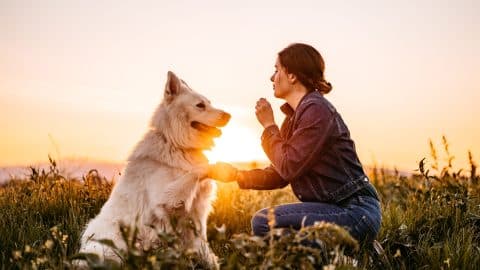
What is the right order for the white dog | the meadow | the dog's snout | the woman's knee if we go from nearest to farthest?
1. the meadow
2. the woman's knee
3. the white dog
4. the dog's snout

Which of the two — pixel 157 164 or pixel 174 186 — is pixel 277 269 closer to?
pixel 174 186

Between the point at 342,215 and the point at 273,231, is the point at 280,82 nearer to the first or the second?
the point at 342,215

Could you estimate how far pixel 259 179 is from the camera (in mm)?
4422

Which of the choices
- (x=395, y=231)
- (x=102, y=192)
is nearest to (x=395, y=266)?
(x=395, y=231)

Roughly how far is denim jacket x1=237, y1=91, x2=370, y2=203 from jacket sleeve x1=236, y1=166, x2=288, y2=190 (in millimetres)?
309

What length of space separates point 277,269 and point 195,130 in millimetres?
3051

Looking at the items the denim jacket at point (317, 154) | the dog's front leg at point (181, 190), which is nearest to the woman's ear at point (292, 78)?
the denim jacket at point (317, 154)

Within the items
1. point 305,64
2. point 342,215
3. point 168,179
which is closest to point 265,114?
point 305,64

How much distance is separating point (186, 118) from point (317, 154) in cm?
192

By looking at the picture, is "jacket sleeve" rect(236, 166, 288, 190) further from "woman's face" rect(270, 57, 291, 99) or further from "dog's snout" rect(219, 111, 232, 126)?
"dog's snout" rect(219, 111, 232, 126)

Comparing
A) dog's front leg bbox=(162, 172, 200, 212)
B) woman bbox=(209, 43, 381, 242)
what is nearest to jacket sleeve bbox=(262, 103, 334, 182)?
woman bbox=(209, 43, 381, 242)

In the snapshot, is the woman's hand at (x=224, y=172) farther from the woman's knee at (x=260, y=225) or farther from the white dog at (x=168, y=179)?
the woman's knee at (x=260, y=225)

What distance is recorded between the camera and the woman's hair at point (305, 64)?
4188mm

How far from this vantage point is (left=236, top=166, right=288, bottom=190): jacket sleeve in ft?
14.1
